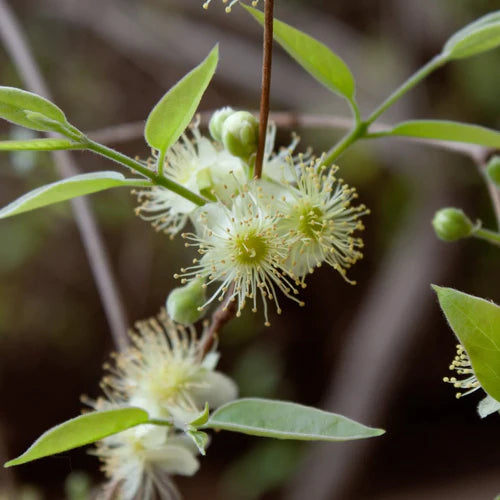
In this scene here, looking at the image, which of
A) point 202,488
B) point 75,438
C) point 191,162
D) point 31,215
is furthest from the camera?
point 202,488

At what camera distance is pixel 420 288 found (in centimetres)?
303

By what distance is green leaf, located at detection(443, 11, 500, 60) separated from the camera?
90 centimetres

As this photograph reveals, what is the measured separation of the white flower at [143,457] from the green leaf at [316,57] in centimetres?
59

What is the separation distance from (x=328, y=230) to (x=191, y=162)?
276mm

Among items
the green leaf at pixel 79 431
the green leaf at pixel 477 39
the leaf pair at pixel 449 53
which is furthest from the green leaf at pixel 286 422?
the green leaf at pixel 477 39

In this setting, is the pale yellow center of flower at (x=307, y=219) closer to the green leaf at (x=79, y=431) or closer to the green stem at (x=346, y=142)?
the green stem at (x=346, y=142)

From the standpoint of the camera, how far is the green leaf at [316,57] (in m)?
0.88

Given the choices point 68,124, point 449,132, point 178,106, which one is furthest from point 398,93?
point 68,124

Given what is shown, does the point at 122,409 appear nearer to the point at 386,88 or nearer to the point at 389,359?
the point at 389,359

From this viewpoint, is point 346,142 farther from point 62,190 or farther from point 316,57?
point 62,190

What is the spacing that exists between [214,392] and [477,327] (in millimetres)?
546

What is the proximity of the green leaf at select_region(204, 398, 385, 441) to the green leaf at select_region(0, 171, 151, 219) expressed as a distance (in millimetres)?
317

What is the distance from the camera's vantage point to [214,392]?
1.12m

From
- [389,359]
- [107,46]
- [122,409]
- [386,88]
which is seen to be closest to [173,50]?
[107,46]
